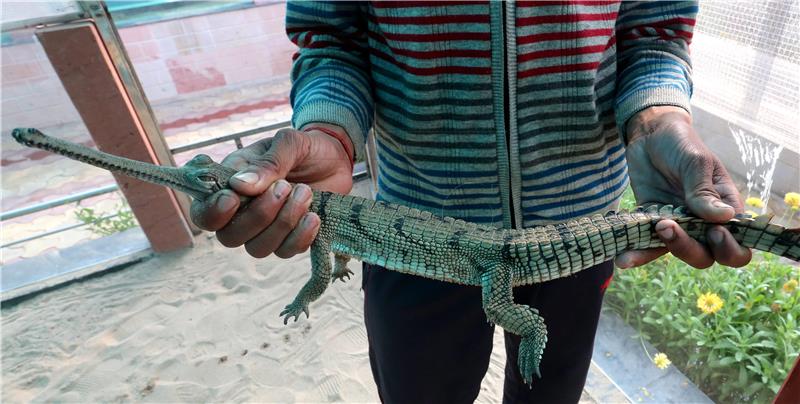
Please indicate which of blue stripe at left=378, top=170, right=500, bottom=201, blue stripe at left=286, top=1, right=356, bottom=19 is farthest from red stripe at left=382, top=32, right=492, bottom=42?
blue stripe at left=378, top=170, right=500, bottom=201

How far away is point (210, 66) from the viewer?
404 cm

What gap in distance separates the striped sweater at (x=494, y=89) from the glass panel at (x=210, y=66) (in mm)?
2591

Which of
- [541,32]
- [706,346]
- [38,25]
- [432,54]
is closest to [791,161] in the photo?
[706,346]

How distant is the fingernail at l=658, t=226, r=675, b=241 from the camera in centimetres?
136

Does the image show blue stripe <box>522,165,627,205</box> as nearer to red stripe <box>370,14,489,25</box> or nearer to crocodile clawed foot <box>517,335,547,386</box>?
crocodile clawed foot <box>517,335,547,386</box>

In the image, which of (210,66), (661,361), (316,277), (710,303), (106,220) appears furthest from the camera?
(106,220)

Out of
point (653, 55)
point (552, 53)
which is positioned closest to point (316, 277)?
point (552, 53)

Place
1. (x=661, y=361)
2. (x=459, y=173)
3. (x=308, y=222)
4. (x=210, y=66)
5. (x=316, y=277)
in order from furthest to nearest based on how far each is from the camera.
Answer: (x=210, y=66), (x=661, y=361), (x=316, y=277), (x=459, y=173), (x=308, y=222)

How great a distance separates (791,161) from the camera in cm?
270

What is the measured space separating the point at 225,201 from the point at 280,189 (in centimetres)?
14

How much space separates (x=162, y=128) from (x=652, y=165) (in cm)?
391

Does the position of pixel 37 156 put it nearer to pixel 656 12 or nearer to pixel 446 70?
pixel 446 70

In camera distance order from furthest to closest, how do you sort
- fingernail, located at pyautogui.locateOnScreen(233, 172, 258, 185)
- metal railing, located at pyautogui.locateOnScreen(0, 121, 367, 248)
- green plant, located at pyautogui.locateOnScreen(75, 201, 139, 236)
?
1. green plant, located at pyautogui.locateOnScreen(75, 201, 139, 236)
2. metal railing, located at pyautogui.locateOnScreen(0, 121, 367, 248)
3. fingernail, located at pyautogui.locateOnScreen(233, 172, 258, 185)

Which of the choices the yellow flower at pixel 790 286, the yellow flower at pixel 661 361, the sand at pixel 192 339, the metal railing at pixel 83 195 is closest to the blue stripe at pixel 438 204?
the sand at pixel 192 339
